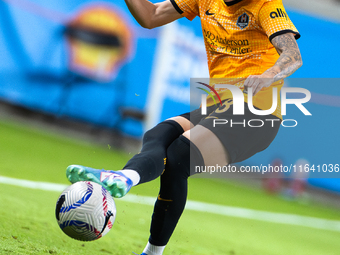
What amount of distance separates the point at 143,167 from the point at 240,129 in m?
0.64

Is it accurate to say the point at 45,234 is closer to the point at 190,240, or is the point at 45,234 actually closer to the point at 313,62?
the point at 190,240

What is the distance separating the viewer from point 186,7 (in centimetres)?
311

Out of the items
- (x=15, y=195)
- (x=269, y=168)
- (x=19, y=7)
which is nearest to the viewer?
(x=15, y=195)

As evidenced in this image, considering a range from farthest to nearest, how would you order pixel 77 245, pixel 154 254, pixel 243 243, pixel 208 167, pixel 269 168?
pixel 269 168 → pixel 243 243 → pixel 77 245 → pixel 154 254 → pixel 208 167

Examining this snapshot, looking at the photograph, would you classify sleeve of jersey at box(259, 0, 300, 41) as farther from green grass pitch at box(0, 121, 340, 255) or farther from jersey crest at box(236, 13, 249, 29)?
green grass pitch at box(0, 121, 340, 255)

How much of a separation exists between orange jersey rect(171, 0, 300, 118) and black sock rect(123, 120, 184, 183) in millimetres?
352

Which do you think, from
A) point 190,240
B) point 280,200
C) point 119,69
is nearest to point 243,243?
point 190,240

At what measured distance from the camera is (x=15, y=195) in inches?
168

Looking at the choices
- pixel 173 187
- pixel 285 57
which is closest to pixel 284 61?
pixel 285 57

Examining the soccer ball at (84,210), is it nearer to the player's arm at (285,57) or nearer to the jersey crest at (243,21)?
the player's arm at (285,57)

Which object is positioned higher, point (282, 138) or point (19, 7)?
point (19, 7)

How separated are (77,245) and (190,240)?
1.51 metres

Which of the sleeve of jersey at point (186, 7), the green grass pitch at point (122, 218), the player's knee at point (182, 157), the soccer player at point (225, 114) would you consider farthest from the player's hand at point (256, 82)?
the green grass pitch at point (122, 218)

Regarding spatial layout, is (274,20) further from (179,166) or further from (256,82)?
(179,166)
